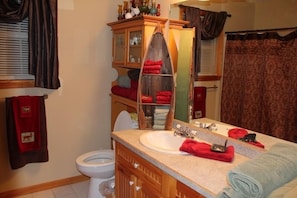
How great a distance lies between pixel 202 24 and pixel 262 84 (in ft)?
2.23

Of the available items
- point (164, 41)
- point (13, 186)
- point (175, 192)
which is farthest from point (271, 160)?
point (13, 186)

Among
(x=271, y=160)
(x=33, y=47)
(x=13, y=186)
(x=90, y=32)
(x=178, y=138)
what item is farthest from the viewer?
(x=90, y=32)

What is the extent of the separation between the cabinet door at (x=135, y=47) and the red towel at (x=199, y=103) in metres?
0.65

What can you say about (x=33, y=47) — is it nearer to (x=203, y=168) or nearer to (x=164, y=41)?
(x=164, y=41)

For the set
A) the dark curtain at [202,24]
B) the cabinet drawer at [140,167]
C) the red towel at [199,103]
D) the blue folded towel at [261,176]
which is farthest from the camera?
the red towel at [199,103]

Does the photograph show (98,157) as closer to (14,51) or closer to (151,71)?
(151,71)

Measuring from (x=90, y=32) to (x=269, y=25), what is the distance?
6.04 ft

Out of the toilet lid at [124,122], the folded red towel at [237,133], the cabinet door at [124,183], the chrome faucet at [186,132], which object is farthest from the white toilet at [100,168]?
the folded red towel at [237,133]

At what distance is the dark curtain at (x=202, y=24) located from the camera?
1793mm

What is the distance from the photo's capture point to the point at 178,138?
1876 mm

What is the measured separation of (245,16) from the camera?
160 cm

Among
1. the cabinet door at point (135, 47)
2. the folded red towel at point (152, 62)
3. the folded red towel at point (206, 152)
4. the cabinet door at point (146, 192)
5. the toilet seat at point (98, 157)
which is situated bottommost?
the toilet seat at point (98, 157)

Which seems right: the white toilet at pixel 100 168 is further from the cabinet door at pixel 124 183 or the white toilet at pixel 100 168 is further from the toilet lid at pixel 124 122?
the cabinet door at pixel 124 183

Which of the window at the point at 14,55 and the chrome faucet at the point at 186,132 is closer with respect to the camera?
the chrome faucet at the point at 186,132
